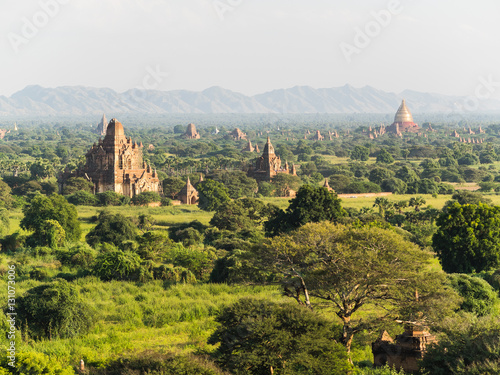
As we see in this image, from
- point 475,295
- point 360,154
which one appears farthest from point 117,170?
point 360,154

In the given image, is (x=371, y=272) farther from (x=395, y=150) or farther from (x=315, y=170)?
(x=395, y=150)

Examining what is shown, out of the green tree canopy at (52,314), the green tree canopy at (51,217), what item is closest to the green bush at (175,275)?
the green tree canopy at (52,314)

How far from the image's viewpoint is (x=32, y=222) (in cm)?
4950

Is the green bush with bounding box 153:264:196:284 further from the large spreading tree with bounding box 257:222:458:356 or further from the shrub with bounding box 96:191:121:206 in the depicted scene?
the shrub with bounding box 96:191:121:206

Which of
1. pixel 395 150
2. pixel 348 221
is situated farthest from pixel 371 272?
pixel 395 150

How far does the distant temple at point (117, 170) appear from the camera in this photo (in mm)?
77750

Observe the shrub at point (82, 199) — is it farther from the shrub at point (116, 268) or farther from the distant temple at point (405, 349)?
the distant temple at point (405, 349)

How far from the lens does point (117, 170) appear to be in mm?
78188

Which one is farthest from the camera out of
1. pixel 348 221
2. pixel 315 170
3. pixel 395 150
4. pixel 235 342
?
pixel 395 150

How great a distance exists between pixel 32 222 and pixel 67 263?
460 inches

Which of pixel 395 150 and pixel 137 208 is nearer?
pixel 137 208

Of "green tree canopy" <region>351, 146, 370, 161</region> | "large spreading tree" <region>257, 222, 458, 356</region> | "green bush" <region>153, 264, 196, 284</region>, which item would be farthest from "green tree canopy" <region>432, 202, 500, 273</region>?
"green tree canopy" <region>351, 146, 370, 161</region>

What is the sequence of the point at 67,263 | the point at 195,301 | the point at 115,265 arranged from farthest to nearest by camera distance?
the point at 67,263 → the point at 115,265 → the point at 195,301

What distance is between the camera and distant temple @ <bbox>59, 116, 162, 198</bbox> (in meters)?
77.8
